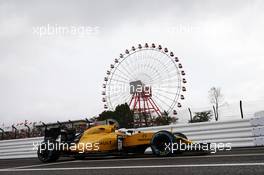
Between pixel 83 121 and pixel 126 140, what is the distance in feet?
11.5

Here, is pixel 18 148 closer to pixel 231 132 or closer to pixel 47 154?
pixel 47 154

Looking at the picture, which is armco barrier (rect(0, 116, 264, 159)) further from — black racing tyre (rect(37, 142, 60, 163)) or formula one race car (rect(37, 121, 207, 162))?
black racing tyre (rect(37, 142, 60, 163))

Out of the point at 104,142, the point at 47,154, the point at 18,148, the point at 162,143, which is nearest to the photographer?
the point at 162,143

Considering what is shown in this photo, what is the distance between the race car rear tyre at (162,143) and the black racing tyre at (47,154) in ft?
11.3

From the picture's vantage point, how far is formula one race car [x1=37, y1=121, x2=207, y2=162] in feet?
30.2

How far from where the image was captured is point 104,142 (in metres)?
10.7

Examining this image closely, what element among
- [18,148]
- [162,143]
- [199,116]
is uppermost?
[199,116]

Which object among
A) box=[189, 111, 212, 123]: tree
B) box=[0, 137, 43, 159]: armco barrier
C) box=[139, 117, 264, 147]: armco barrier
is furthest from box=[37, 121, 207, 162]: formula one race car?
box=[0, 137, 43, 159]: armco barrier

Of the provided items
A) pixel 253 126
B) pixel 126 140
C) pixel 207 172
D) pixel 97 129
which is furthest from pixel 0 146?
pixel 207 172

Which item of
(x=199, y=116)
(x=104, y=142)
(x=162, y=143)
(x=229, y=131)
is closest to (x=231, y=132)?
(x=229, y=131)

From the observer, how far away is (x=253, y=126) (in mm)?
11844

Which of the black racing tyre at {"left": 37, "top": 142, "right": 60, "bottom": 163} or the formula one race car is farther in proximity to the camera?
the black racing tyre at {"left": 37, "top": 142, "right": 60, "bottom": 163}

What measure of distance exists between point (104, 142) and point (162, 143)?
2.09 meters

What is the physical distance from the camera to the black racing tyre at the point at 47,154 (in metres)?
11.2
